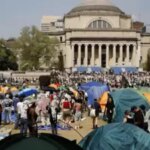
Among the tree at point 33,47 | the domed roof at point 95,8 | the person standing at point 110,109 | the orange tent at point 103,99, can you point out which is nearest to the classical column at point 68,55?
the domed roof at point 95,8

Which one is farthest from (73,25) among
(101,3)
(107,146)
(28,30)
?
(107,146)

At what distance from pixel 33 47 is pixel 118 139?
86964mm

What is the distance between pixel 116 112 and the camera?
940 inches

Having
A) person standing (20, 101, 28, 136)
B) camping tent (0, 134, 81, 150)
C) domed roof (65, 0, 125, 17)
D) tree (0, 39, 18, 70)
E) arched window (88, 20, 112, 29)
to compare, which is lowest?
person standing (20, 101, 28, 136)

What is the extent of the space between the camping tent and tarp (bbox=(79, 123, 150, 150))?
8.88ft

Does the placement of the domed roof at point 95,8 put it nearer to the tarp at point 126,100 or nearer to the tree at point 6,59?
the tree at point 6,59

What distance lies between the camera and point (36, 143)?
380 inches

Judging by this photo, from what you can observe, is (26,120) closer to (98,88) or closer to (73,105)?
(73,105)

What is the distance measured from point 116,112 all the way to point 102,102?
392 centimetres

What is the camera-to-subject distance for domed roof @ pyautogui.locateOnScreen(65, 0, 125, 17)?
404ft

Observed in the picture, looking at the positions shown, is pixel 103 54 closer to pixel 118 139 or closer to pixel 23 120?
pixel 23 120

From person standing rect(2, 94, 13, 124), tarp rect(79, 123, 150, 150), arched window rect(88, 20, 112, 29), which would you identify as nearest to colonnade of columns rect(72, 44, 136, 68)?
arched window rect(88, 20, 112, 29)

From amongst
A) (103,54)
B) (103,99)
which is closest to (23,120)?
(103,99)

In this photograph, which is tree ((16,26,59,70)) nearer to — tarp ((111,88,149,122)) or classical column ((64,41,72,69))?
classical column ((64,41,72,69))
